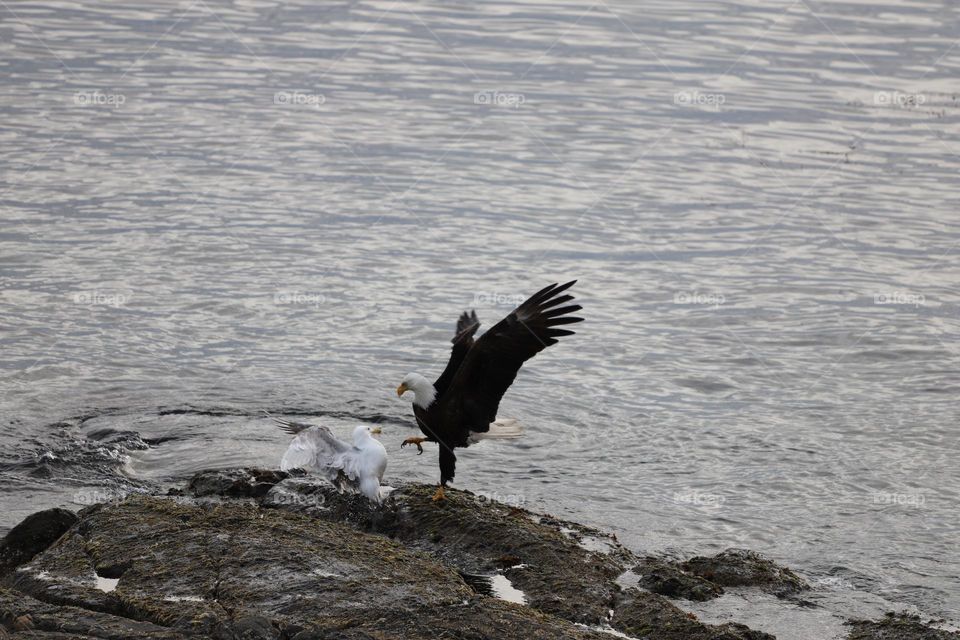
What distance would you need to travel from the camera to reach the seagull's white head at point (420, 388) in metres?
7.88

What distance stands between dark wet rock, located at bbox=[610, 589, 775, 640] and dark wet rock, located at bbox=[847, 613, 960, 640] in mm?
571

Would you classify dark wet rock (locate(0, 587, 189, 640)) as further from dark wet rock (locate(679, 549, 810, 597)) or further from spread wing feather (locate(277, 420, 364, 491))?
dark wet rock (locate(679, 549, 810, 597))

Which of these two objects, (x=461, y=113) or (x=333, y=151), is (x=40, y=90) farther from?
(x=461, y=113)

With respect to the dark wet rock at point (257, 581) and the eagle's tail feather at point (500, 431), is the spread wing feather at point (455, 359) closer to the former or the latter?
the eagle's tail feather at point (500, 431)

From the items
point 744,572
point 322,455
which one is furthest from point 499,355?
point 744,572

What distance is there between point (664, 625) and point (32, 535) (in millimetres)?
3193

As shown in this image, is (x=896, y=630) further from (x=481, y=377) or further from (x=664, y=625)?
(x=481, y=377)

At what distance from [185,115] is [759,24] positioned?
41.6ft

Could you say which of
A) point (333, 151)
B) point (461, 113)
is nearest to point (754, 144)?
point (461, 113)

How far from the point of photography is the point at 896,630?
640 cm

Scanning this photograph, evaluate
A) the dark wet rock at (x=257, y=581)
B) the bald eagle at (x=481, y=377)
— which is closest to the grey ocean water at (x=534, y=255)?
the bald eagle at (x=481, y=377)

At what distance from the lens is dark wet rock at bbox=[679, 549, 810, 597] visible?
696 cm

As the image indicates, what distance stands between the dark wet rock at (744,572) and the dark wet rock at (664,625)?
2.31 feet

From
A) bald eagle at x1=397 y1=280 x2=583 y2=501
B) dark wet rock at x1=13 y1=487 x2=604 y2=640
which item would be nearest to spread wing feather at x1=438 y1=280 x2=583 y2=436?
bald eagle at x1=397 y1=280 x2=583 y2=501
